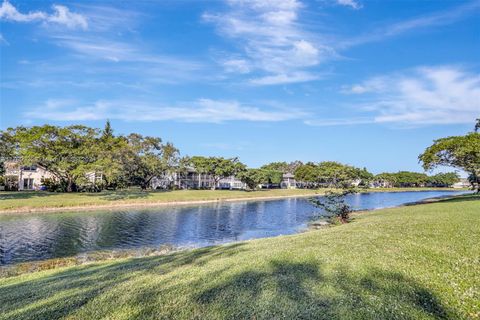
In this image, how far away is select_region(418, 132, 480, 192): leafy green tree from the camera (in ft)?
139

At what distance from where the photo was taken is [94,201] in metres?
56.3

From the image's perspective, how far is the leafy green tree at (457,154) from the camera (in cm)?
4234

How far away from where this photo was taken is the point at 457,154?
4338cm

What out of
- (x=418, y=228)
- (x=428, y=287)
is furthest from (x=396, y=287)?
(x=418, y=228)

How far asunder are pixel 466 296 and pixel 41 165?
242 feet

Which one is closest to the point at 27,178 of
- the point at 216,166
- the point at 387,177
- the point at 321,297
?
the point at 216,166

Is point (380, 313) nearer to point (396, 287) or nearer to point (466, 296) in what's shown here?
point (396, 287)

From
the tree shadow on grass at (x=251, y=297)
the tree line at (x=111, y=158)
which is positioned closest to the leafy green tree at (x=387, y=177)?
the tree line at (x=111, y=158)

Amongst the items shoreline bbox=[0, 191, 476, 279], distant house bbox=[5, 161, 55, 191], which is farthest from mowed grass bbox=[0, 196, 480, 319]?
distant house bbox=[5, 161, 55, 191]

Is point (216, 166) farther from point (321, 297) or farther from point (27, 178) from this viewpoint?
point (321, 297)

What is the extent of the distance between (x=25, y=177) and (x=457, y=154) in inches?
3696

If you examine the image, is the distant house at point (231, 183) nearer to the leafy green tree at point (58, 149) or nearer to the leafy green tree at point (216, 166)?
the leafy green tree at point (216, 166)

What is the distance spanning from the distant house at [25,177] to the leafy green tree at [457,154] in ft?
262

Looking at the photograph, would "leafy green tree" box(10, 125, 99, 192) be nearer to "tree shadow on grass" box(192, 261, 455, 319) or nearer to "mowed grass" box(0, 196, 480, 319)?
"mowed grass" box(0, 196, 480, 319)
